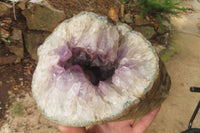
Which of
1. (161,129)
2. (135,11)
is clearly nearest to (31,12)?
(135,11)

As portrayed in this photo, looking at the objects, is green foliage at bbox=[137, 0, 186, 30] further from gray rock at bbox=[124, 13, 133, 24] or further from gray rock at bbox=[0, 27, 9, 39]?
gray rock at bbox=[0, 27, 9, 39]


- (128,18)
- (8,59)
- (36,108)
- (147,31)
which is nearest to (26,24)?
(8,59)

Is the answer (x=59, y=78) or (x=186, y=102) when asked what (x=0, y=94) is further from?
(x=186, y=102)

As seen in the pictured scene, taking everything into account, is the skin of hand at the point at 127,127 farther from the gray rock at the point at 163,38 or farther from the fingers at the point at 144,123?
the gray rock at the point at 163,38

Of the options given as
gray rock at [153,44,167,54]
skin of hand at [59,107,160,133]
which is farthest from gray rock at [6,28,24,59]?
gray rock at [153,44,167,54]

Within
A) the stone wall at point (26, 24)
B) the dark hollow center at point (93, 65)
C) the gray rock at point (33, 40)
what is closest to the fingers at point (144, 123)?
the dark hollow center at point (93, 65)
